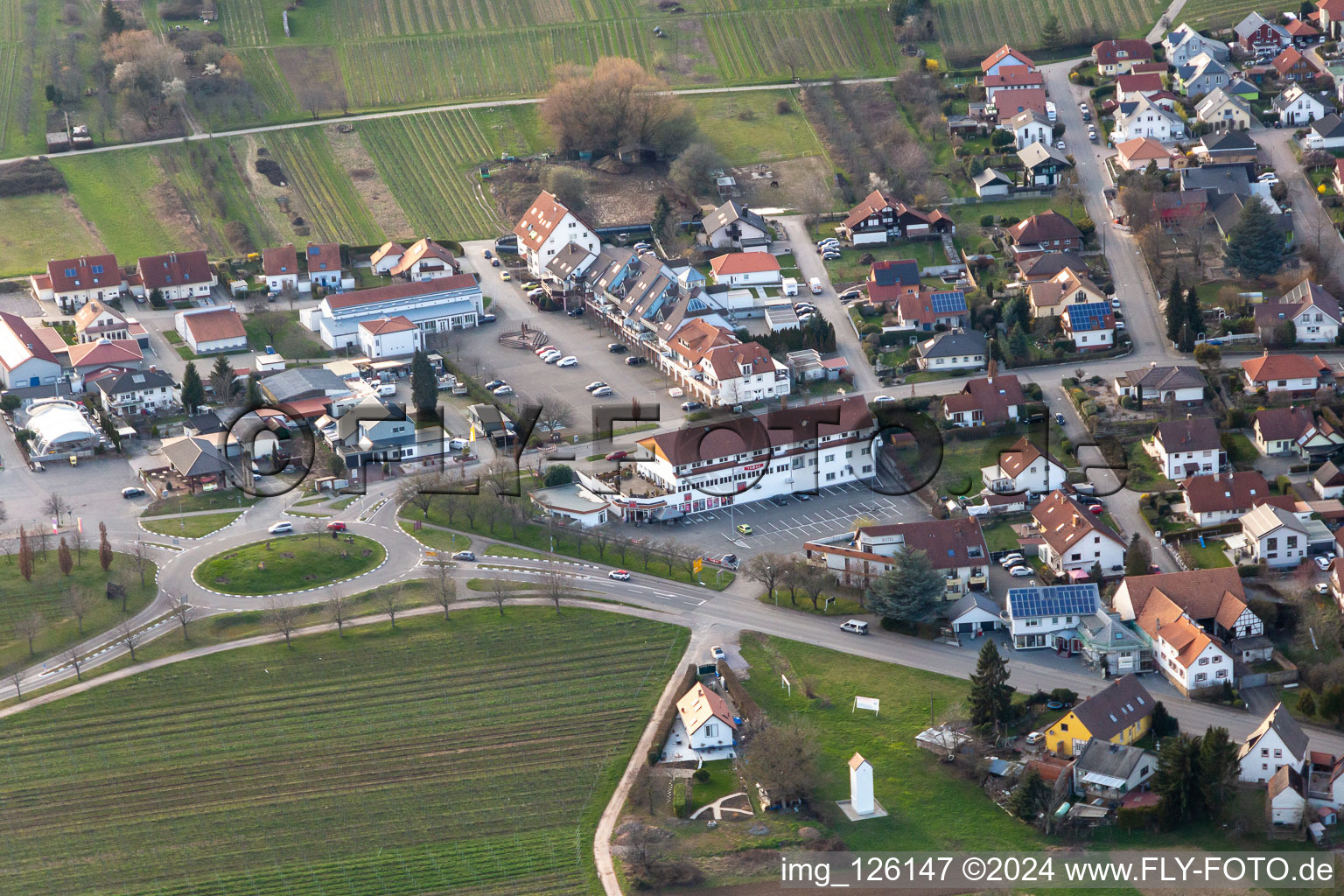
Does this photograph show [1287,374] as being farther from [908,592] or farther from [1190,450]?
[908,592]

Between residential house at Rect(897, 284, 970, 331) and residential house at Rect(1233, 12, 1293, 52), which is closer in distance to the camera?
residential house at Rect(897, 284, 970, 331)

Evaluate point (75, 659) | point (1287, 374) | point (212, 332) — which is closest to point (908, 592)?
point (1287, 374)

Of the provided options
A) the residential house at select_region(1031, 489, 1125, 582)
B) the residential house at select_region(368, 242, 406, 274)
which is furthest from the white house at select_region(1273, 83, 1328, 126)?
the residential house at select_region(368, 242, 406, 274)

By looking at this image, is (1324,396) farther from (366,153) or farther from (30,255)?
(30,255)

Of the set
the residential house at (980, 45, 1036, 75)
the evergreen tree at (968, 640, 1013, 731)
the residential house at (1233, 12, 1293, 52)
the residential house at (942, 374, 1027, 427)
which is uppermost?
the residential house at (1233, 12, 1293, 52)

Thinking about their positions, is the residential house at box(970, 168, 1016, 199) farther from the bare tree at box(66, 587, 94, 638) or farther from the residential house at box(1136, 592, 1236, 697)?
the bare tree at box(66, 587, 94, 638)

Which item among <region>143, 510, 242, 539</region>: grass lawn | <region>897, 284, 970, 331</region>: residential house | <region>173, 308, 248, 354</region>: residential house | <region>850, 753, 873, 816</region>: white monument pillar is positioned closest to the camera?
<region>850, 753, 873, 816</region>: white monument pillar

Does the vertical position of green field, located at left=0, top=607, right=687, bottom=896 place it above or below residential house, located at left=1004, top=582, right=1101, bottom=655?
below

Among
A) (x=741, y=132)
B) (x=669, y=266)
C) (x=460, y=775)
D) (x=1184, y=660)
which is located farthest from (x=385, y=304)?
(x=1184, y=660)
